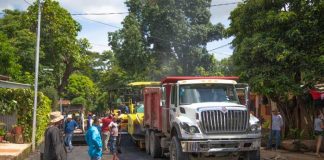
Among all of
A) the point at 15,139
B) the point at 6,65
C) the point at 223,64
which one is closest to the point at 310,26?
the point at 15,139

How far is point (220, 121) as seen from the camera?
45.7ft

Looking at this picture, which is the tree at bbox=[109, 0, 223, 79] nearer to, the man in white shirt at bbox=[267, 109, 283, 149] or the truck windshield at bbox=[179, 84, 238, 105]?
the man in white shirt at bbox=[267, 109, 283, 149]

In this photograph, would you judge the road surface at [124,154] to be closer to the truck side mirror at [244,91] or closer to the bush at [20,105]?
the bush at [20,105]

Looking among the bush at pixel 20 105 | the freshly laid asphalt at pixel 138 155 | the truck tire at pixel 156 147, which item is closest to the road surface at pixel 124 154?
the freshly laid asphalt at pixel 138 155

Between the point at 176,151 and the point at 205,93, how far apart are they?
196 cm

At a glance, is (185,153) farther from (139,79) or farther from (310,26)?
(139,79)

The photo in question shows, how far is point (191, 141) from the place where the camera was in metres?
13.7

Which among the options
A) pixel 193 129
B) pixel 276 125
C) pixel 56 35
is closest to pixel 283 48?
pixel 276 125

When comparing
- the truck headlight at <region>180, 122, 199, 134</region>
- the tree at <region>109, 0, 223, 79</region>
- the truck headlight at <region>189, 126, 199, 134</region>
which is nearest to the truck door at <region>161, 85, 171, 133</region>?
the truck headlight at <region>180, 122, 199, 134</region>

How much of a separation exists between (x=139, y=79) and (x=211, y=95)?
36351 millimetres

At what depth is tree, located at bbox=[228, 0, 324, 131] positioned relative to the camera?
62.2 feet

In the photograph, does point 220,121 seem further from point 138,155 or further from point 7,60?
point 7,60

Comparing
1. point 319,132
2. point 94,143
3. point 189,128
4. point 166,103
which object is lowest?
point 319,132

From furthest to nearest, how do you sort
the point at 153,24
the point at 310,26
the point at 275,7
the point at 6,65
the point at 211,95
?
1. the point at 153,24
2. the point at 6,65
3. the point at 275,7
4. the point at 310,26
5. the point at 211,95
